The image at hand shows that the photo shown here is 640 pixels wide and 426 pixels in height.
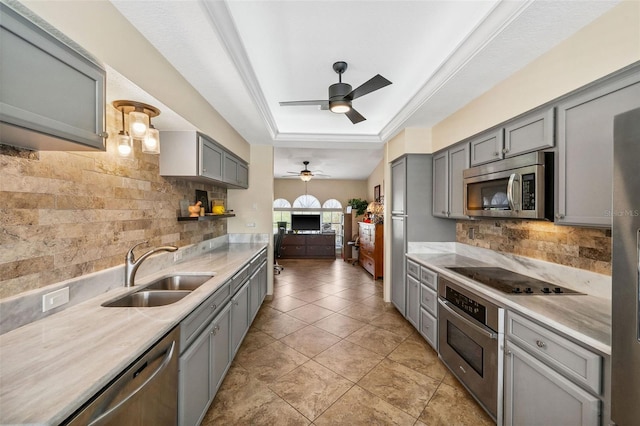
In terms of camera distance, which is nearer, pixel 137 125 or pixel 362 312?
pixel 137 125

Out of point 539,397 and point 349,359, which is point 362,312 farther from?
point 539,397

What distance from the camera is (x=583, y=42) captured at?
5.05ft

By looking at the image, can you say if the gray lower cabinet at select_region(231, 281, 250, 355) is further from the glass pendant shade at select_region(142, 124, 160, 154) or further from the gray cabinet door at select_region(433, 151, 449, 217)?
the gray cabinet door at select_region(433, 151, 449, 217)

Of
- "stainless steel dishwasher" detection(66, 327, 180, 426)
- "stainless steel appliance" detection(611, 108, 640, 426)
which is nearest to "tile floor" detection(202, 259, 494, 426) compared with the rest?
"stainless steel dishwasher" detection(66, 327, 180, 426)

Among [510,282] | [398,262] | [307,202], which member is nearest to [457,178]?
[510,282]

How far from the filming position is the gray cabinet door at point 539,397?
4.04 ft

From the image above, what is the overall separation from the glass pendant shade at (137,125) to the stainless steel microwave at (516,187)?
2616 millimetres

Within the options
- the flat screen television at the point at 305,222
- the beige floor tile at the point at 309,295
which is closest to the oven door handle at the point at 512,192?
the beige floor tile at the point at 309,295

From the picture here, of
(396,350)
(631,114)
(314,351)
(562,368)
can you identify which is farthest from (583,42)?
(314,351)

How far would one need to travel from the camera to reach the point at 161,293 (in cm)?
187

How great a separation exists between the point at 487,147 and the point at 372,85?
1.21 metres

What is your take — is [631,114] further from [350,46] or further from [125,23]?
[125,23]

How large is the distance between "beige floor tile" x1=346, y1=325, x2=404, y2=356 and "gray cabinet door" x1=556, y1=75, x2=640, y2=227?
6.61ft

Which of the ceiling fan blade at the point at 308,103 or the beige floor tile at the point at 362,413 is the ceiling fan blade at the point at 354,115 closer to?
the ceiling fan blade at the point at 308,103
